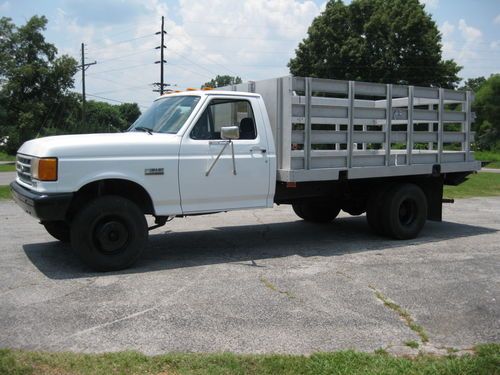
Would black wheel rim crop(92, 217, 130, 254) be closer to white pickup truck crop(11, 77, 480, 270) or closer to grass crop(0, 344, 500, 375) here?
white pickup truck crop(11, 77, 480, 270)

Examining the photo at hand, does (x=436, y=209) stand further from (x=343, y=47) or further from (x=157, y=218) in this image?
(x=343, y=47)

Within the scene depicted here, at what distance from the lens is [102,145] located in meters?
6.18

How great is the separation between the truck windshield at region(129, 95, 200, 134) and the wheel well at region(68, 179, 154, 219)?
876mm

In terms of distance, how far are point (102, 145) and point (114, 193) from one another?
68 centimetres


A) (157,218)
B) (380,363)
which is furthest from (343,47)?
(380,363)


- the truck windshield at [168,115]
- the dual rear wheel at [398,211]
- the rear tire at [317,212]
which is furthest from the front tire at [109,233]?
the rear tire at [317,212]

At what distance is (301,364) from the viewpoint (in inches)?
151

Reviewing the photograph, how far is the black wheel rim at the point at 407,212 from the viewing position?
884 cm

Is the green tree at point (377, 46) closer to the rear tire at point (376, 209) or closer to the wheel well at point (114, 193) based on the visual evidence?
the rear tire at point (376, 209)

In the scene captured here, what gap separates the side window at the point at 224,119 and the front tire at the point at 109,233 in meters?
1.28

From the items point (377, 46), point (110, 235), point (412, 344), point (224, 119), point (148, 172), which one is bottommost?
point (412, 344)

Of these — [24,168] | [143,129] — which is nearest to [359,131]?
[143,129]

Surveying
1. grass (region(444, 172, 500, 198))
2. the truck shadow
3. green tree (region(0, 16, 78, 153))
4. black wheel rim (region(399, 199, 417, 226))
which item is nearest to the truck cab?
the truck shadow

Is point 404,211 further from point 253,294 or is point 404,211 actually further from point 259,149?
point 253,294
